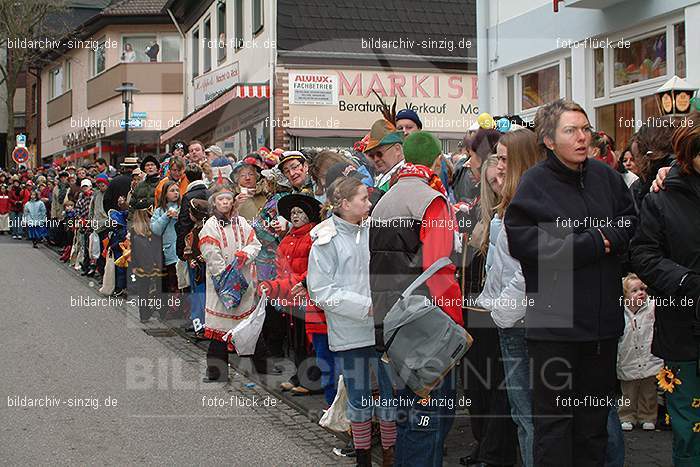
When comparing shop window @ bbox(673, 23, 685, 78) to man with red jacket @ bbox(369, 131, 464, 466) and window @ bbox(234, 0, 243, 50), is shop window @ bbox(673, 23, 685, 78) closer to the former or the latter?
man with red jacket @ bbox(369, 131, 464, 466)

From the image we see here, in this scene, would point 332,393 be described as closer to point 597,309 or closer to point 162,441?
point 162,441

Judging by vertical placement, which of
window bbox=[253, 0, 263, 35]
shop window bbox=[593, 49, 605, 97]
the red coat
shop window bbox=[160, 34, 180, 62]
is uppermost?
shop window bbox=[160, 34, 180, 62]

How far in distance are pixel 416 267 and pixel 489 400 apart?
116 cm

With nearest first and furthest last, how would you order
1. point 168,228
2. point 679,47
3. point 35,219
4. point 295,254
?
point 295,254 < point 679,47 < point 168,228 < point 35,219

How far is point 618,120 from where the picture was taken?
1165 cm

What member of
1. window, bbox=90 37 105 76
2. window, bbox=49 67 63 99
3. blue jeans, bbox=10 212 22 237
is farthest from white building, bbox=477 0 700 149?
window, bbox=49 67 63 99

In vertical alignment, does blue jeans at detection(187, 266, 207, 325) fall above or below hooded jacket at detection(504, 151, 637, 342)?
below

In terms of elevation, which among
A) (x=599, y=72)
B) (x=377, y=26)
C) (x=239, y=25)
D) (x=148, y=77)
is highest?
(x=148, y=77)

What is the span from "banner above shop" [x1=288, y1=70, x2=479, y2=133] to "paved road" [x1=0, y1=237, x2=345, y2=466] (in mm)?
9183

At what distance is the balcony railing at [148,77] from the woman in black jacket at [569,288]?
103ft

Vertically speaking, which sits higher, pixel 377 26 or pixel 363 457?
pixel 377 26

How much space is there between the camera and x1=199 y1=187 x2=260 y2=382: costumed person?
862 cm

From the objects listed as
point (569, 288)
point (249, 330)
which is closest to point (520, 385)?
point (569, 288)

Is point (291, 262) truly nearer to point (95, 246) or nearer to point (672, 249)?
point (672, 249)
